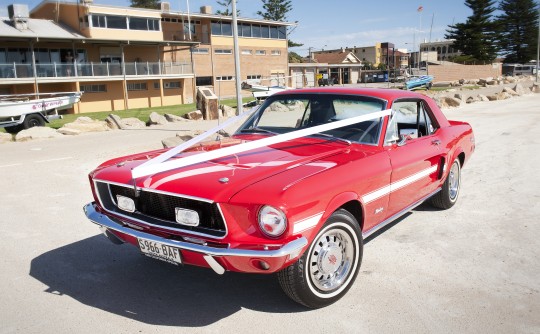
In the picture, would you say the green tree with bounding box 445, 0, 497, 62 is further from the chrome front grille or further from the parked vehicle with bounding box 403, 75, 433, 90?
the chrome front grille

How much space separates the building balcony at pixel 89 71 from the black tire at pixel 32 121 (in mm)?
13462

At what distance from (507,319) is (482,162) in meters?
6.24

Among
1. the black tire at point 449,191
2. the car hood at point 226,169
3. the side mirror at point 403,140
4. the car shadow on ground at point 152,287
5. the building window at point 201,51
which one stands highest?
the building window at point 201,51

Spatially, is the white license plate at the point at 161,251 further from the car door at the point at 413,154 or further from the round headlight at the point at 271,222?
the car door at the point at 413,154

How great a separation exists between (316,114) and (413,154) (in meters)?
1.08

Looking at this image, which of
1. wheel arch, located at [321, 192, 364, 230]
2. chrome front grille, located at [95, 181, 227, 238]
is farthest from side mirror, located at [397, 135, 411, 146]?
chrome front grille, located at [95, 181, 227, 238]

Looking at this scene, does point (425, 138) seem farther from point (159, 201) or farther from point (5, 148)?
point (5, 148)

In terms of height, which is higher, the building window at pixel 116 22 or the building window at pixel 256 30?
the building window at pixel 256 30

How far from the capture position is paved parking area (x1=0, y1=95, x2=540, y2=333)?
3312 mm

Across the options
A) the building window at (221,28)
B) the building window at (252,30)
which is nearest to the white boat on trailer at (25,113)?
the building window at (221,28)

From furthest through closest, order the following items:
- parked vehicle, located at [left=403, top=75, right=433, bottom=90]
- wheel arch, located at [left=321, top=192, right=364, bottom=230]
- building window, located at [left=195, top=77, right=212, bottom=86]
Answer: building window, located at [left=195, top=77, right=212, bottom=86]
parked vehicle, located at [left=403, top=75, right=433, bottom=90]
wheel arch, located at [left=321, top=192, right=364, bottom=230]

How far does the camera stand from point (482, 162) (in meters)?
8.91

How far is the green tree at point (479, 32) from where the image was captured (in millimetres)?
71688

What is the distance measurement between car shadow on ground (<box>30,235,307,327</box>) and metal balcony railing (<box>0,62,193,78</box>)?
2841cm
